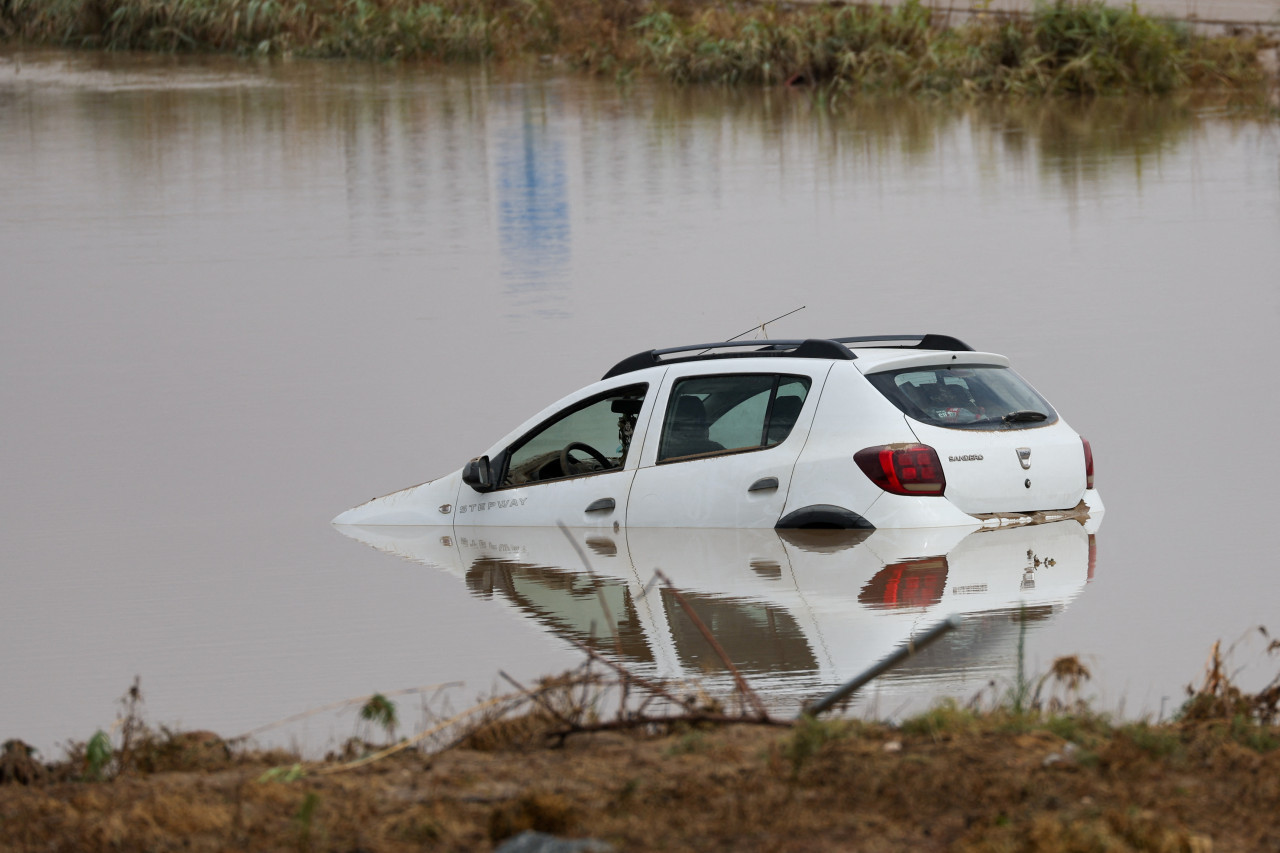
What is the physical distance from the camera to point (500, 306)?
21.0m

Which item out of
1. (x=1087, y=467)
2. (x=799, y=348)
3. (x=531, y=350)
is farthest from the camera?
(x=531, y=350)

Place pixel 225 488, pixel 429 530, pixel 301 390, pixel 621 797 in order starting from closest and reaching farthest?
pixel 621 797, pixel 429 530, pixel 225 488, pixel 301 390

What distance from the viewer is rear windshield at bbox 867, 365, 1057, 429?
34.1ft

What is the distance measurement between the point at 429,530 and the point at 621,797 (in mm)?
6910

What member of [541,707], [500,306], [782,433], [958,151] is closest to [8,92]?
[958,151]

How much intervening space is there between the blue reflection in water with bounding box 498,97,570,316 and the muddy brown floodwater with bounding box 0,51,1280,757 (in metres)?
0.13

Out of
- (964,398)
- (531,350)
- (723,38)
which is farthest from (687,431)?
(723,38)

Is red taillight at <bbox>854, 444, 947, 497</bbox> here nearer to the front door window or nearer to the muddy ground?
the front door window

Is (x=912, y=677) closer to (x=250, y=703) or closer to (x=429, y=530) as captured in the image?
(x=250, y=703)

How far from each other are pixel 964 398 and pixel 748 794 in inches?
216

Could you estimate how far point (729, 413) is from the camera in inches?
433

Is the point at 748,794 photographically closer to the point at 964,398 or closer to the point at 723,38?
the point at 964,398

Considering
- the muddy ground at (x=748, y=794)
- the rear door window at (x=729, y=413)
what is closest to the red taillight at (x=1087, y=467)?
the rear door window at (x=729, y=413)

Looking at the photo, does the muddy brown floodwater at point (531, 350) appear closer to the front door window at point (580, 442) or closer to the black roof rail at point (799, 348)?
the front door window at point (580, 442)
